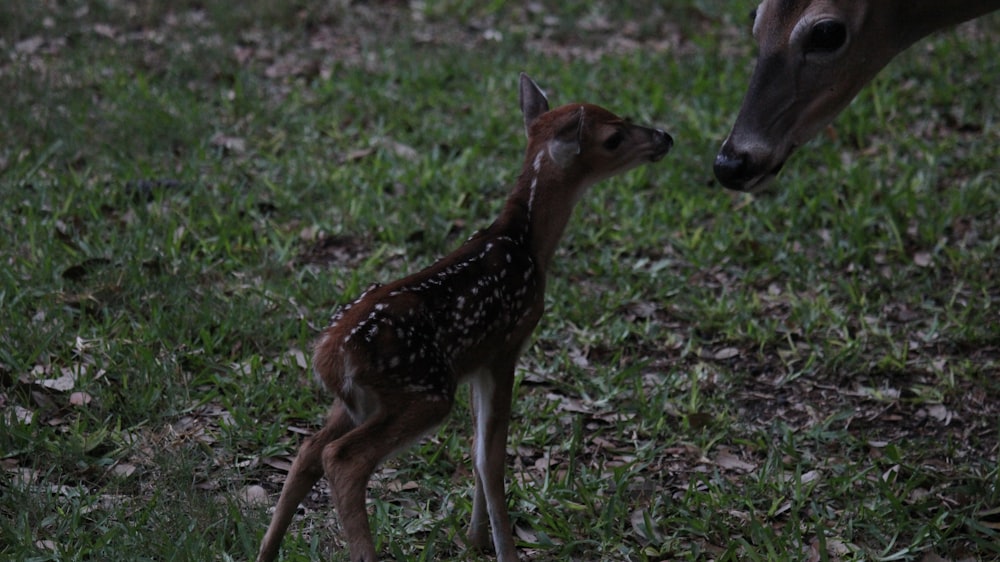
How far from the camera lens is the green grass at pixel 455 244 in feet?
14.6

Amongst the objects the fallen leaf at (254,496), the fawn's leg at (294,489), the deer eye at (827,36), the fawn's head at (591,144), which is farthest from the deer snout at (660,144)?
the fallen leaf at (254,496)

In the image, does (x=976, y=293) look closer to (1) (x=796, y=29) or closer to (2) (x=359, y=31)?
(1) (x=796, y=29)

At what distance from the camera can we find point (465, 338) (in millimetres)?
3996

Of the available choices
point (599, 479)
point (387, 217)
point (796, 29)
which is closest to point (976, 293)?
point (796, 29)

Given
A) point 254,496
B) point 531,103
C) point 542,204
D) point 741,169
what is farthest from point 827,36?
point 254,496

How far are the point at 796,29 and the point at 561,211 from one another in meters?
1.26

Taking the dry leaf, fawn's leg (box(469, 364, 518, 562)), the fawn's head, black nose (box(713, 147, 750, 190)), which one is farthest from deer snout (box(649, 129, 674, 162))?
the dry leaf

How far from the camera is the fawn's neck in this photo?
4.41 meters

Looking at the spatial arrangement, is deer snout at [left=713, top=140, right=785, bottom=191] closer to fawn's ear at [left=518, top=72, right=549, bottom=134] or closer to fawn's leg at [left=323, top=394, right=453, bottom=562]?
fawn's ear at [left=518, top=72, right=549, bottom=134]

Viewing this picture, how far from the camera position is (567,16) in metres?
9.60

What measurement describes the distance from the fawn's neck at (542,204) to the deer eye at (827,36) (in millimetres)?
1149

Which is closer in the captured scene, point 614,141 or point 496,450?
point 496,450

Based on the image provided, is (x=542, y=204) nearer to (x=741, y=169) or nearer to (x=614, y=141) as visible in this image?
(x=614, y=141)

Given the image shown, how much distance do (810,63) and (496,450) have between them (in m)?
2.04
